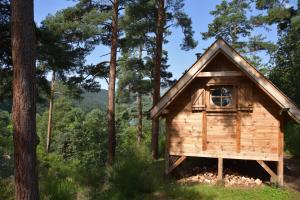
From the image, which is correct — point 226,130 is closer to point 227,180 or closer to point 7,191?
point 227,180

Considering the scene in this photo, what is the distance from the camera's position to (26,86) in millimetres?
7758

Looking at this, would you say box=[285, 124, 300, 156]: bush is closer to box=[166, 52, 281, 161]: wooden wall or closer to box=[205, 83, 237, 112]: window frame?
box=[166, 52, 281, 161]: wooden wall

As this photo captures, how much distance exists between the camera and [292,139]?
19594 millimetres

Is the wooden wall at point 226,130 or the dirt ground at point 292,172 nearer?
the wooden wall at point 226,130

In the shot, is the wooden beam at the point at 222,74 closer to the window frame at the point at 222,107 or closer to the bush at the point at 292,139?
the window frame at the point at 222,107

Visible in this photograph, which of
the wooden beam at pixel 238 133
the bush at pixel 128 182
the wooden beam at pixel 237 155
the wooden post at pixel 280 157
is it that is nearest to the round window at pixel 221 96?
the wooden beam at pixel 238 133

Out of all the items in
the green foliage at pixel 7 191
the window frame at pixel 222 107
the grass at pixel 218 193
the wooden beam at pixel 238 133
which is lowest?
the grass at pixel 218 193

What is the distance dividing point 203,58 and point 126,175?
5163 mm

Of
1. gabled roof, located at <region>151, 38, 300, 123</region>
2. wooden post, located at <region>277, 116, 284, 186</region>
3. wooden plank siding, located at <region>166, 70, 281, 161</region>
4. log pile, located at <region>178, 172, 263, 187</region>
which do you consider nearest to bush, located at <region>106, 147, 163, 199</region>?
log pile, located at <region>178, 172, 263, 187</region>

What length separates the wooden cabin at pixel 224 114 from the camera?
12.5 metres

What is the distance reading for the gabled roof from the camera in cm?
1187

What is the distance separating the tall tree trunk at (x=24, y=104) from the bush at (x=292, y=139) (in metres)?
15.4

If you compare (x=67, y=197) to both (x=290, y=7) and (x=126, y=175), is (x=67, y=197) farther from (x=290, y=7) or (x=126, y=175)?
(x=290, y=7)

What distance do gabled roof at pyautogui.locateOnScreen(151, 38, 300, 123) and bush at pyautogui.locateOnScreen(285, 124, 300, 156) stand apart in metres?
7.85
